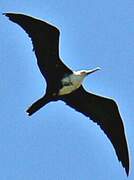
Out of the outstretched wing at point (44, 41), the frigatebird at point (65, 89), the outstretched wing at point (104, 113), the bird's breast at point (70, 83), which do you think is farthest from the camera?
the outstretched wing at point (104, 113)

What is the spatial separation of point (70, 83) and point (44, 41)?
90cm

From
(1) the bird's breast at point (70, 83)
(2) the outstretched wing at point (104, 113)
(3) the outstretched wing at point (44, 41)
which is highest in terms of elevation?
(3) the outstretched wing at point (44, 41)

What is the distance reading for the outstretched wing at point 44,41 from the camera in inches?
777

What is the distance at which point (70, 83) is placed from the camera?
2028 centimetres

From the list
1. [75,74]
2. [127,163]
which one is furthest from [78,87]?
[127,163]

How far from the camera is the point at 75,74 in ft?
66.9

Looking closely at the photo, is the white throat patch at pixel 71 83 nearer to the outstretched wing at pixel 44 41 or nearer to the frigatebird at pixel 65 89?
the frigatebird at pixel 65 89

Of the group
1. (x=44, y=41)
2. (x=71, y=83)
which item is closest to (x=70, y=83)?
(x=71, y=83)

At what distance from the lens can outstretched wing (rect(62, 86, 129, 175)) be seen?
68.7ft

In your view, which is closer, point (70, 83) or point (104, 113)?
point (70, 83)

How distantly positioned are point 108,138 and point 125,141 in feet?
1.21

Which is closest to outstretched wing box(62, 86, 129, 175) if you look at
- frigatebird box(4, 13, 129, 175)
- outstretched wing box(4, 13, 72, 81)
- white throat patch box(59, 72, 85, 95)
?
frigatebird box(4, 13, 129, 175)

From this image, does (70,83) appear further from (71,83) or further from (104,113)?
(104,113)

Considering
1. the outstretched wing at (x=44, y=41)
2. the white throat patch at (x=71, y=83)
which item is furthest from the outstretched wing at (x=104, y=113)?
the outstretched wing at (x=44, y=41)
